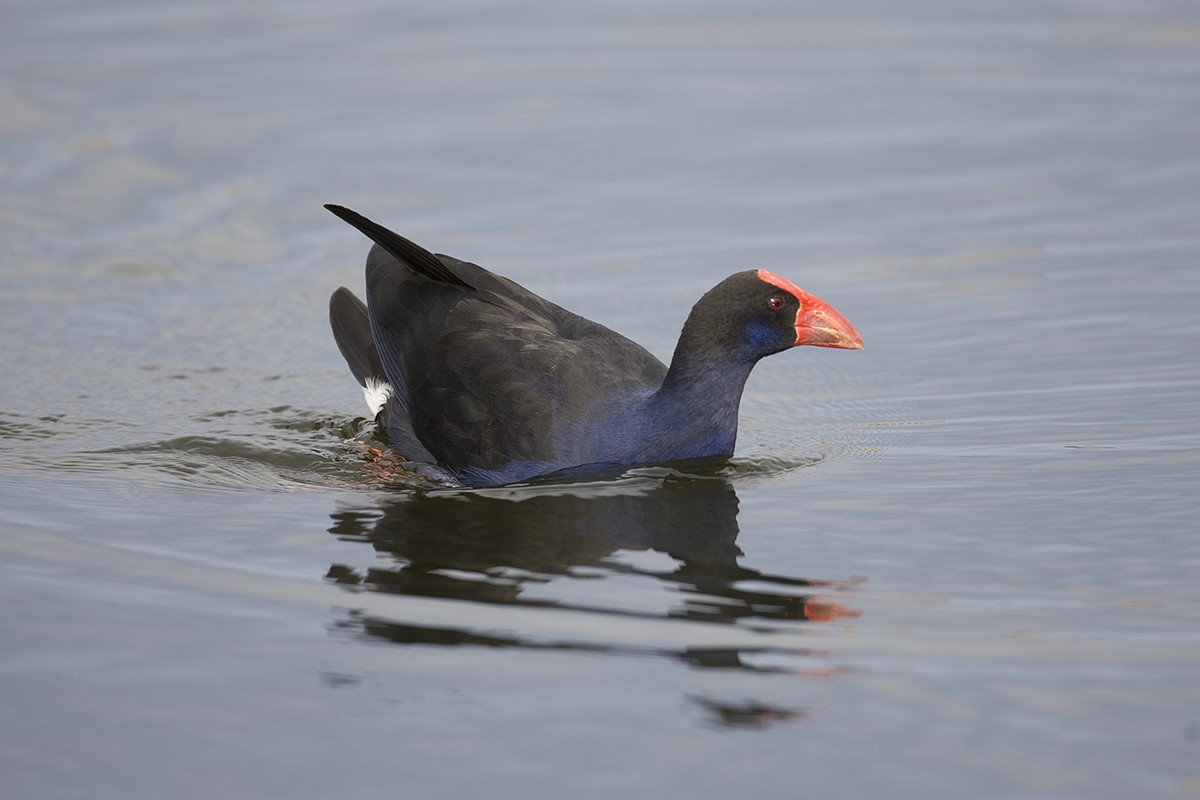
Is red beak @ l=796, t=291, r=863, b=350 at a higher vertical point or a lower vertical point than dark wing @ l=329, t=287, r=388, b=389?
higher

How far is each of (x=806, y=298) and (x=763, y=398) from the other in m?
1.50

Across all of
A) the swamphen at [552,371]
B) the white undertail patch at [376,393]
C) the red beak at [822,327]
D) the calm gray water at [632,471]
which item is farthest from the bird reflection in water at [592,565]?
the white undertail patch at [376,393]

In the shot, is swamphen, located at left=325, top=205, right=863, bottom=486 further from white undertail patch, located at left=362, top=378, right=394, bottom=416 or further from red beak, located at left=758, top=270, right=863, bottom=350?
white undertail patch, located at left=362, top=378, right=394, bottom=416

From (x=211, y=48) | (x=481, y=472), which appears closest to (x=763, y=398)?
(x=481, y=472)

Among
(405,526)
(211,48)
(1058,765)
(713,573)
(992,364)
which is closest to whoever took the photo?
(1058,765)

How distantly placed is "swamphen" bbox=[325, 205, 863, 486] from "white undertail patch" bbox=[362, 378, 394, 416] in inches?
7.8

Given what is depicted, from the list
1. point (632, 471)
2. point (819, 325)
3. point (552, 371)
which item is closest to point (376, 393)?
point (552, 371)

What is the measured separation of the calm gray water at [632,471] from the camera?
4352 millimetres

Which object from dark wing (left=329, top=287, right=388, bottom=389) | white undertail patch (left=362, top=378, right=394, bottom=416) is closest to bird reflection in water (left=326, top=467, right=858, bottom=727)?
white undertail patch (left=362, top=378, right=394, bottom=416)

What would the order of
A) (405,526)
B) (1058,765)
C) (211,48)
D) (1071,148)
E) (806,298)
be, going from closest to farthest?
(1058,765) → (405,526) → (806,298) → (1071,148) → (211,48)

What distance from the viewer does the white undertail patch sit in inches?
307

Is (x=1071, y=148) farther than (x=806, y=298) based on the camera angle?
Yes

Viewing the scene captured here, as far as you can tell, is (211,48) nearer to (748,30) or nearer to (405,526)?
(748,30)

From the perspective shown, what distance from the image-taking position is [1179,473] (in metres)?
6.53
